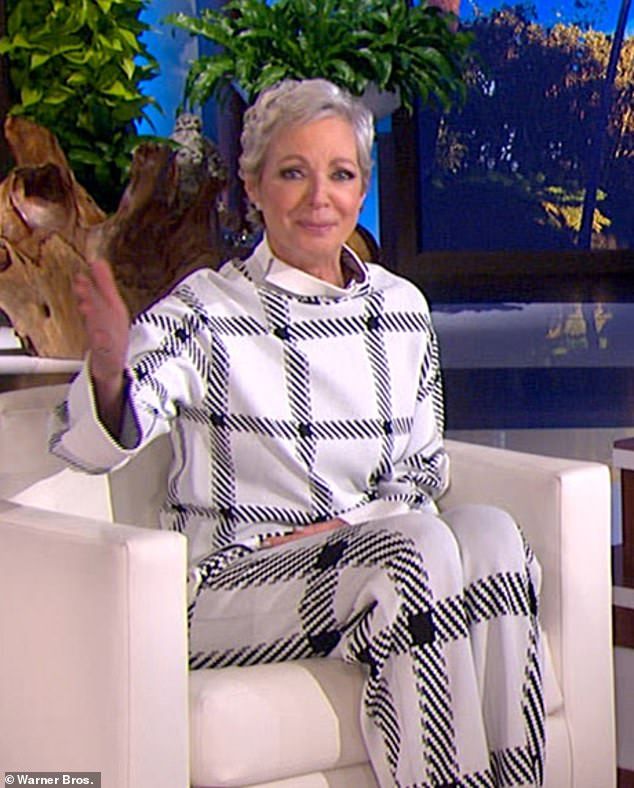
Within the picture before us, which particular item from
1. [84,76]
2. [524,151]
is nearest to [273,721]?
[84,76]

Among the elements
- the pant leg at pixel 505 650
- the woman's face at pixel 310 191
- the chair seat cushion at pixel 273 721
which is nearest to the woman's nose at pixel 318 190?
the woman's face at pixel 310 191

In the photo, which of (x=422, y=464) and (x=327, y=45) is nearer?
(x=422, y=464)

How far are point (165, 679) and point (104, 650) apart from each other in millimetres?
82

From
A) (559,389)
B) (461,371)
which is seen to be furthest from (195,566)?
(461,371)

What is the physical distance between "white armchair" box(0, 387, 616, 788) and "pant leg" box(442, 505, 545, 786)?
0.49ft

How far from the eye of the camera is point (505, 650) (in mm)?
2111

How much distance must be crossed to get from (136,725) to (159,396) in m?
0.50

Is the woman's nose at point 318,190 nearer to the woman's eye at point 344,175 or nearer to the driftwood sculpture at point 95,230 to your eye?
the woman's eye at point 344,175

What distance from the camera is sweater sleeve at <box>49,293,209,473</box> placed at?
2.12 metres

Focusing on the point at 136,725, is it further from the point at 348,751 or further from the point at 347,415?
the point at 347,415

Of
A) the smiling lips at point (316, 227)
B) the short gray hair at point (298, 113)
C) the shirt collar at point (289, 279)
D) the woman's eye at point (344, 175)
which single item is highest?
→ the short gray hair at point (298, 113)

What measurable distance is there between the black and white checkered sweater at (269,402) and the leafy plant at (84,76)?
198 inches

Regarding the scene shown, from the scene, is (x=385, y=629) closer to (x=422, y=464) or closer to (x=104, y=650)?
(x=104, y=650)

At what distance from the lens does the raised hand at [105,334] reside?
200 cm
